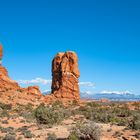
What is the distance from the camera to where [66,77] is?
6397 cm

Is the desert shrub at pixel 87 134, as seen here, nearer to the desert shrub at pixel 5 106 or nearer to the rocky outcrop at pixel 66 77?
the desert shrub at pixel 5 106

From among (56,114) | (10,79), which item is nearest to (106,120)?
(56,114)

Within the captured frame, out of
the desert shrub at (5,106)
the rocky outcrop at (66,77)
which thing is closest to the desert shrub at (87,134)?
the desert shrub at (5,106)

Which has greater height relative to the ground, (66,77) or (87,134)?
(66,77)

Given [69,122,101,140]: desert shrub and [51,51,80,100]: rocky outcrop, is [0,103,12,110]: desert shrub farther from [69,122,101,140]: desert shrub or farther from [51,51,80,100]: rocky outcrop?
[69,122,101,140]: desert shrub

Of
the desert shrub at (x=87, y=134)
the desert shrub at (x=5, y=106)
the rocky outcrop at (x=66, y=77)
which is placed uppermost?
the rocky outcrop at (x=66, y=77)

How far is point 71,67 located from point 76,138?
1843 inches

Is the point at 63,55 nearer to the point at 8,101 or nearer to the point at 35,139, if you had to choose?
the point at 8,101

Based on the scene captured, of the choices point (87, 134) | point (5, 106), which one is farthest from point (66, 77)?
point (87, 134)

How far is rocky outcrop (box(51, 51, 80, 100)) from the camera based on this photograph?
63356mm

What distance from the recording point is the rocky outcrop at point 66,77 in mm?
63356

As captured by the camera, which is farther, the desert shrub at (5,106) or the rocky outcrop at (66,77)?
the rocky outcrop at (66,77)

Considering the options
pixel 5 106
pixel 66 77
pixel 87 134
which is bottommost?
pixel 87 134

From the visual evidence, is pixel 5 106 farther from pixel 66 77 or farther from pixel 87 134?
pixel 87 134
